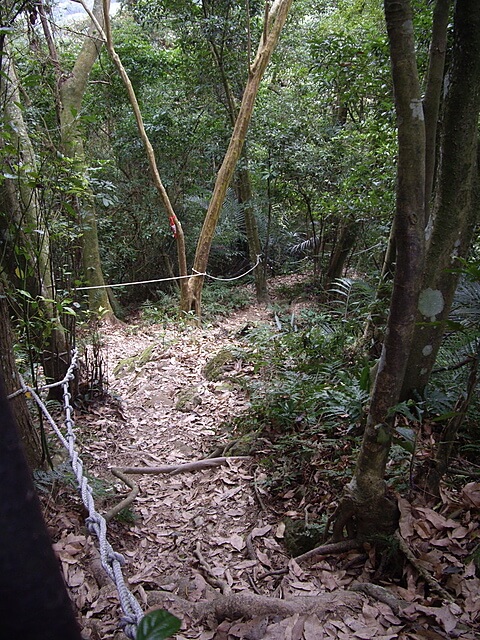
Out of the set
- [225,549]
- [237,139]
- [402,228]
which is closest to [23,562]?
[402,228]

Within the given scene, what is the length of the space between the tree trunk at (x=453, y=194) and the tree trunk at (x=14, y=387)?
2243 mm

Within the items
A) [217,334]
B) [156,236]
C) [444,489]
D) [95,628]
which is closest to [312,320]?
[217,334]

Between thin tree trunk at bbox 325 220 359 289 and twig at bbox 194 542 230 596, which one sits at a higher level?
thin tree trunk at bbox 325 220 359 289

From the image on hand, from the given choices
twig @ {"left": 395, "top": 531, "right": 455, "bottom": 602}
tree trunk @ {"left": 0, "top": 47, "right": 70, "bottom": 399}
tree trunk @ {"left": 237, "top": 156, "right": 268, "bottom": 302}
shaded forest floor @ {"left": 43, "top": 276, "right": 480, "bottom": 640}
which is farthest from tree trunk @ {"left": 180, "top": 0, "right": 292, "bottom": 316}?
twig @ {"left": 395, "top": 531, "right": 455, "bottom": 602}

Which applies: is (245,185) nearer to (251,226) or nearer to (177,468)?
(251,226)

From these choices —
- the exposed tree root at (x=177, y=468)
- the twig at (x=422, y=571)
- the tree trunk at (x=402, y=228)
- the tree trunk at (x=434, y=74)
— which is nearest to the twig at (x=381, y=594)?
the twig at (x=422, y=571)

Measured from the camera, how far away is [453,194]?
2723 millimetres

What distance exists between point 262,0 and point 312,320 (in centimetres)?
537

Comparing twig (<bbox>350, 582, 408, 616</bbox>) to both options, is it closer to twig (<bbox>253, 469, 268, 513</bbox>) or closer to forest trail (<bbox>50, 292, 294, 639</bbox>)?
forest trail (<bbox>50, 292, 294, 639</bbox>)

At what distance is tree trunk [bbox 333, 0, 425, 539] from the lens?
1769 mm

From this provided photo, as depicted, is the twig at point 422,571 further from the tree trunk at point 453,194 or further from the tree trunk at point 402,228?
the tree trunk at point 453,194

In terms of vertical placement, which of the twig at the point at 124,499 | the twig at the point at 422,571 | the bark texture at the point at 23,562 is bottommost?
the twig at the point at 124,499

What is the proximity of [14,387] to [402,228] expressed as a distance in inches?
85.5

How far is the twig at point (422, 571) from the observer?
6.19ft
